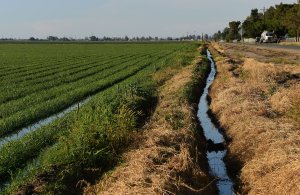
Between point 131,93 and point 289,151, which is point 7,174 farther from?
point 131,93

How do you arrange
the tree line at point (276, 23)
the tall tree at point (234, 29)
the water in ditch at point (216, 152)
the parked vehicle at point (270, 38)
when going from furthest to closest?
1. the tall tree at point (234, 29)
2. the parked vehicle at point (270, 38)
3. the tree line at point (276, 23)
4. the water in ditch at point (216, 152)

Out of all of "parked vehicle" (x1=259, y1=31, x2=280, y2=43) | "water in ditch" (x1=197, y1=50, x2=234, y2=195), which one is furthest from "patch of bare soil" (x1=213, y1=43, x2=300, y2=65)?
"parked vehicle" (x1=259, y1=31, x2=280, y2=43)

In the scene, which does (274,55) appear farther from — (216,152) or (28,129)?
(28,129)

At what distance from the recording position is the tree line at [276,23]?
76562 mm

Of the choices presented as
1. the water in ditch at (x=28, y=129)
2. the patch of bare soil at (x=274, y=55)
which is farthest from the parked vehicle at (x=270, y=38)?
the water in ditch at (x=28, y=129)

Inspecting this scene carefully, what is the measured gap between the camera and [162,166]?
848 cm

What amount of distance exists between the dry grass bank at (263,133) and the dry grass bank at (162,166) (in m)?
0.94

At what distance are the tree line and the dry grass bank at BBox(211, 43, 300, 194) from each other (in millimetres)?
61063

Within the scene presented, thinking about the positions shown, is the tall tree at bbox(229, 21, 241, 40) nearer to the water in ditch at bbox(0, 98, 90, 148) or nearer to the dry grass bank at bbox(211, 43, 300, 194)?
the dry grass bank at bbox(211, 43, 300, 194)

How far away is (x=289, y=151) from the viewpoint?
9078 millimetres

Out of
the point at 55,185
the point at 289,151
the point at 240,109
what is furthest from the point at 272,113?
the point at 55,185

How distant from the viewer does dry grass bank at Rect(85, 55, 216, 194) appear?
752 cm

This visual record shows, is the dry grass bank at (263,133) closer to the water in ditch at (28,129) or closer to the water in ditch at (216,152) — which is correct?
the water in ditch at (216,152)

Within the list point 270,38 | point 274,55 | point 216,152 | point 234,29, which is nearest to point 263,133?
point 216,152
